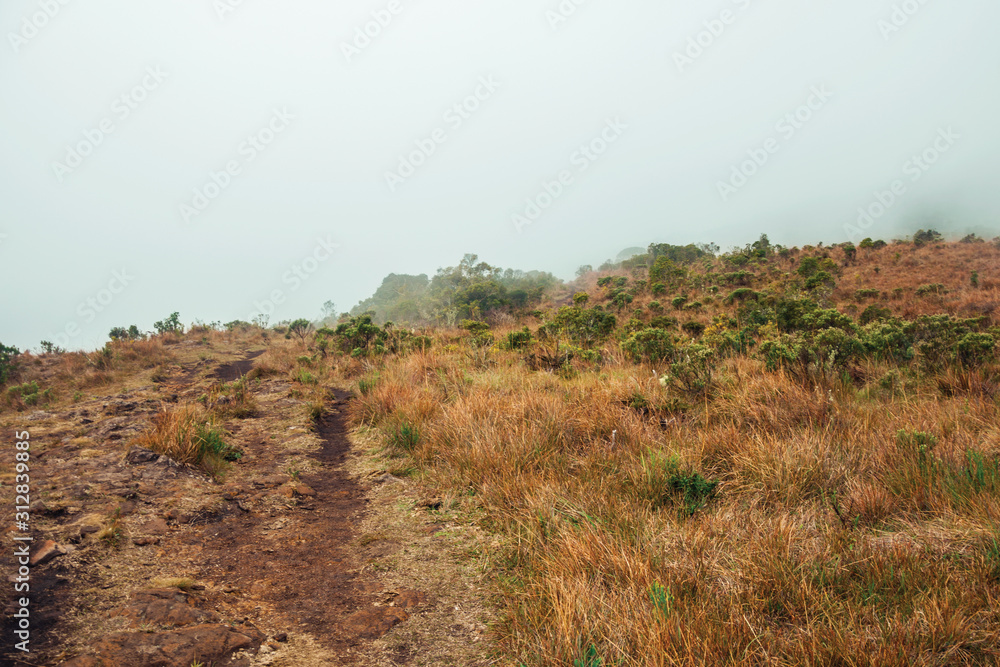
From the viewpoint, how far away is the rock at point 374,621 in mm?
2633

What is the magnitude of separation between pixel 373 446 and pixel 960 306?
1894cm

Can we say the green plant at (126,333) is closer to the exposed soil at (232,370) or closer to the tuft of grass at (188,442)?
the exposed soil at (232,370)

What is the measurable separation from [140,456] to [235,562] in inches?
91.8

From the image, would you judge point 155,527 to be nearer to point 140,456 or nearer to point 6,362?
point 140,456

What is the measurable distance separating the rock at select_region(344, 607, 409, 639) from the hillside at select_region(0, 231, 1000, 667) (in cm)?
2

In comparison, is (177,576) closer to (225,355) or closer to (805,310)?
(805,310)

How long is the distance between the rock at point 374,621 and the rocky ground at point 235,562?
0.01 m

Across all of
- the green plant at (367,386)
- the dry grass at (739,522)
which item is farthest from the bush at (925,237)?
the green plant at (367,386)

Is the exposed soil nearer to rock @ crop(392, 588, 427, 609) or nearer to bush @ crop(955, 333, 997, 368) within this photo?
rock @ crop(392, 588, 427, 609)

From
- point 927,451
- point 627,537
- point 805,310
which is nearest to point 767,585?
point 627,537

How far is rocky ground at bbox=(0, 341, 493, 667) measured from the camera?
2.41 m

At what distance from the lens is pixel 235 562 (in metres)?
3.39

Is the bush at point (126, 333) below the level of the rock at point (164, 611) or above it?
above

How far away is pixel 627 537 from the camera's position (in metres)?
2.83
